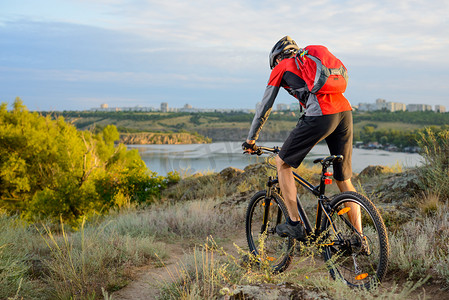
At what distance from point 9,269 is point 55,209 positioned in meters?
14.2

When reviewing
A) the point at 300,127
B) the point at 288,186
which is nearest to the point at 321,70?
the point at 300,127

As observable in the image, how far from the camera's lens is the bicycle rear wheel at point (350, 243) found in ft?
10.2

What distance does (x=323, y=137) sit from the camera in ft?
11.1

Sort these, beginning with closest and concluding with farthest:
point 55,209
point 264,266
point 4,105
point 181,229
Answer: point 264,266 → point 181,229 → point 55,209 → point 4,105

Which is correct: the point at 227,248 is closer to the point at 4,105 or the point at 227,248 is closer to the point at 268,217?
the point at 268,217

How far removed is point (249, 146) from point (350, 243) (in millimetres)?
1334

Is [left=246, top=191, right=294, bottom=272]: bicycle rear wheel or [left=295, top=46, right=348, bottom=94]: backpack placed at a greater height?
[left=295, top=46, right=348, bottom=94]: backpack

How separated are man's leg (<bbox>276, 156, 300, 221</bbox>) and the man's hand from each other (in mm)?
315

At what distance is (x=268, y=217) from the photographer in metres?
4.27

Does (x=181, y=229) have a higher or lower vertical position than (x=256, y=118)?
lower

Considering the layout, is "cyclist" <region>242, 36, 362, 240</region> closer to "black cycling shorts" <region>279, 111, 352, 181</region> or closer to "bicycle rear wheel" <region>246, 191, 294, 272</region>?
"black cycling shorts" <region>279, 111, 352, 181</region>

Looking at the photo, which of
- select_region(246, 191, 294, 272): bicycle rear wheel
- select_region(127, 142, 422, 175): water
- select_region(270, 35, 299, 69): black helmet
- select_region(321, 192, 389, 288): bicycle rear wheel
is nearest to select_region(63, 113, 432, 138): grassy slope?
select_region(127, 142, 422, 175): water

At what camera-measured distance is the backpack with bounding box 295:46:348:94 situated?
3.29 m

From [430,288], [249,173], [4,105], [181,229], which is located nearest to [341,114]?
[430,288]
